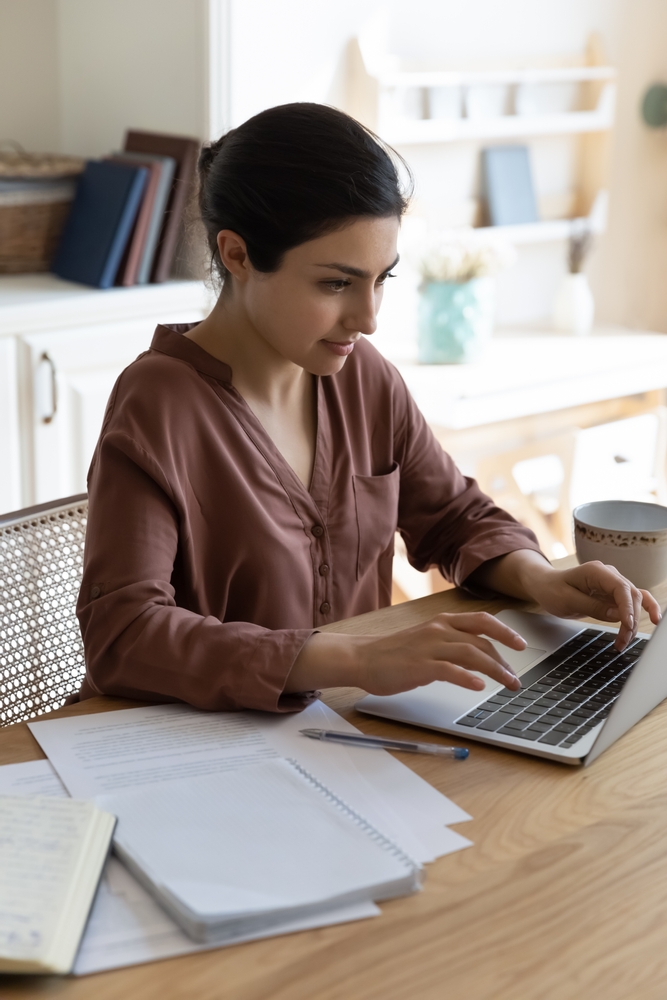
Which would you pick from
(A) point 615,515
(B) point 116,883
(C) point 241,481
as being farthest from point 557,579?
(B) point 116,883

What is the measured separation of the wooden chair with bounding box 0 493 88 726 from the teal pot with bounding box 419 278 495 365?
1.64 m

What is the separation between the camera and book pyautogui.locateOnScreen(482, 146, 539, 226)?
10.5ft

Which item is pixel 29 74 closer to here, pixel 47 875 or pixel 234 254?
pixel 234 254

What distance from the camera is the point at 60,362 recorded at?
247 centimetres

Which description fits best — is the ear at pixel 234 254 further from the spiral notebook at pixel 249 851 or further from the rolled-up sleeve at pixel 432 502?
the spiral notebook at pixel 249 851

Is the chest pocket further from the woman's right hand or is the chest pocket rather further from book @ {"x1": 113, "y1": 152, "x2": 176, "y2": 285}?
book @ {"x1": 113, "y1": 152, "x2": 176, "y2": 285}

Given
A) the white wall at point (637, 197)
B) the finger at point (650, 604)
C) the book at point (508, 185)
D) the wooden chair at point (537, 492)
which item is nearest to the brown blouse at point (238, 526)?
the finger at point (650, 604)

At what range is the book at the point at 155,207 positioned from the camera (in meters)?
2.56

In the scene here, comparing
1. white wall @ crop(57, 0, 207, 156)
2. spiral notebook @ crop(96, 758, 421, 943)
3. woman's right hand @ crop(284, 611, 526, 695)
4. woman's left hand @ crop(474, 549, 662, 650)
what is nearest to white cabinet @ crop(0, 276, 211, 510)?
white wall @ crop(57, 0, 207, 156)

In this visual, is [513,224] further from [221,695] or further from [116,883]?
[116,883]

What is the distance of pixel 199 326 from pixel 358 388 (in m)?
0.24

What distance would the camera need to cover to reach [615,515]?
4.60 feet

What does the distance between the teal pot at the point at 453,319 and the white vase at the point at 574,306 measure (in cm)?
45

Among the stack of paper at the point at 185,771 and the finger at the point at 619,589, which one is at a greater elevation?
the finger at the point at 619,589
